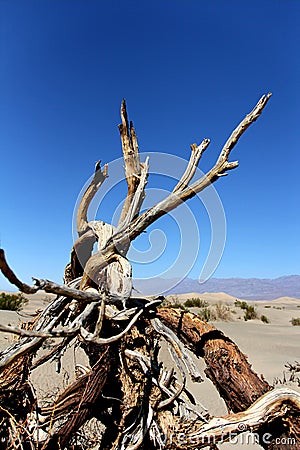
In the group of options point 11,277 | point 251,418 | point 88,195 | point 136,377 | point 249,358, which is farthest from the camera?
point 249,358

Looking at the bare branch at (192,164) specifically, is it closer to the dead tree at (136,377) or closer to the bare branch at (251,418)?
the dead tree at (136,377)

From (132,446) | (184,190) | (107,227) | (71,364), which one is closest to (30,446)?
(132,446)

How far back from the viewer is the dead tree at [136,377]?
2006 mm

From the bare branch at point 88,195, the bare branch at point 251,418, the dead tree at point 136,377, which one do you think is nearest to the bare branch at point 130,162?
the dead tree at point 136,377

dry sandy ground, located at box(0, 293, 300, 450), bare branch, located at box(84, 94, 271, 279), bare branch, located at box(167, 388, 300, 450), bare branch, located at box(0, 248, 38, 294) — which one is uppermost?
bare branch, located at box(84, 94, 271, 279)

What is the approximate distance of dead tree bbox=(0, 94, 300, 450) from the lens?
201 cm

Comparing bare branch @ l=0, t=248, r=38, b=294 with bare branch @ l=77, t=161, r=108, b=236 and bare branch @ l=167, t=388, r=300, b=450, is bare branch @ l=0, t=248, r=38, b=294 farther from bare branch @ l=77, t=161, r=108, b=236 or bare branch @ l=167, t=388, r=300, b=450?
bare branch @ l=77, t=161, r=108, b=236

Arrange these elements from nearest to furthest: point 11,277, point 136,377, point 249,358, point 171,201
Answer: point 11,277 < point 136,377 < point 171,201 < point 249,358

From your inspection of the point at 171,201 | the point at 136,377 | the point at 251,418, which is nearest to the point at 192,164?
the point at 171,201

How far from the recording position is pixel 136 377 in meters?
2.50

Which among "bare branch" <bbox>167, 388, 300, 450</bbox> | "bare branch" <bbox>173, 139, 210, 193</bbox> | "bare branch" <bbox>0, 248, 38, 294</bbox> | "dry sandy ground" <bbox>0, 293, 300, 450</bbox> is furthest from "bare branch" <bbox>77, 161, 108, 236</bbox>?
"bare branch" <bbox>167, 388, 300, 450</bbox>

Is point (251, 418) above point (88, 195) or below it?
below

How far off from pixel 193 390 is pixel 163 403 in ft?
13.4

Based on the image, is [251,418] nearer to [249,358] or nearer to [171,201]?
[171,201]
